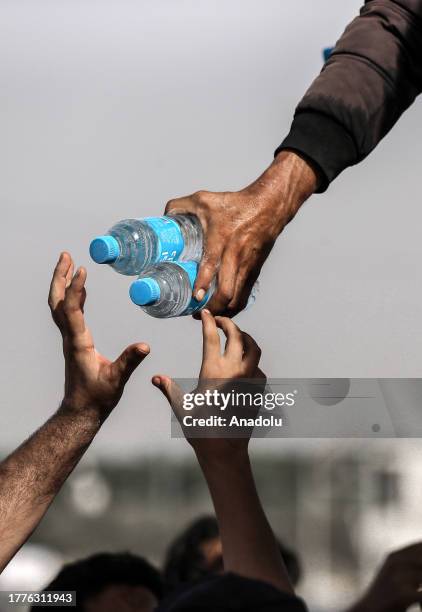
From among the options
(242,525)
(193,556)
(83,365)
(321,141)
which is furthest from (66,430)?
(193,556)

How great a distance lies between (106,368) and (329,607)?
1082mm

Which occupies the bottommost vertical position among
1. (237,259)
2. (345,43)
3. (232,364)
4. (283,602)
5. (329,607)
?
(283,602)

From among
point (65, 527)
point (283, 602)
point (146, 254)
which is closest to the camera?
point (283, 602)

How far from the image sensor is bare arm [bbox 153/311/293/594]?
3.64 m

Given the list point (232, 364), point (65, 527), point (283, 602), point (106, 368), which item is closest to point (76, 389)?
point (106, 368)

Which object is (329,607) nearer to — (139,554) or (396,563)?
(396,563)

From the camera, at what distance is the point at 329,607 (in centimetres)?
398

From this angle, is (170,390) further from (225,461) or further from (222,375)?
(225,461)

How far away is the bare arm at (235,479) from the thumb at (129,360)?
0.25m

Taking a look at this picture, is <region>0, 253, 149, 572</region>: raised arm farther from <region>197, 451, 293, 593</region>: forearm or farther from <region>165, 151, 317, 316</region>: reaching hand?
<region>197, 451, 293, 593</region>: forearm

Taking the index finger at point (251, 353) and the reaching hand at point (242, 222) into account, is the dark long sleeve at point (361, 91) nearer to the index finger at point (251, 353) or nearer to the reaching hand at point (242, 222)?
the reaching hand at point (242, 222)

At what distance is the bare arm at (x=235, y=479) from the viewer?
3643 millimetres

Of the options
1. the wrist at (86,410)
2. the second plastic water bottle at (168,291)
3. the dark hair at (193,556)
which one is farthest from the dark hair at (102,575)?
the second plastic water bottle at (168,291)

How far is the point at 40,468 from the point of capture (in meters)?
4.61
